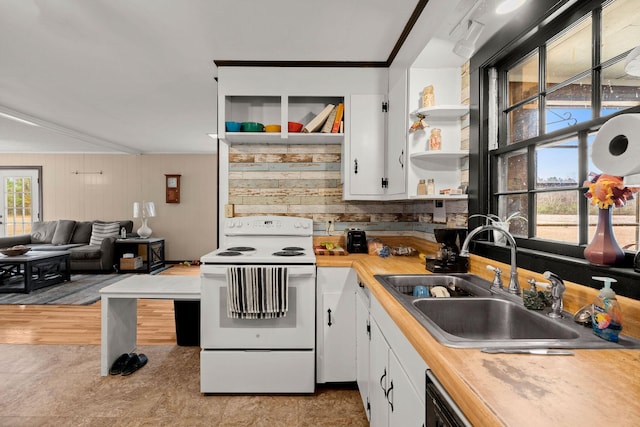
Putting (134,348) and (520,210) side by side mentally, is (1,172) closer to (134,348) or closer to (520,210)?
(134,348)

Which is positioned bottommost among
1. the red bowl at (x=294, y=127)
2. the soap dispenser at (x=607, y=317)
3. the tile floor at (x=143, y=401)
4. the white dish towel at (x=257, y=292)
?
the tile floor at (x=143, y=401)

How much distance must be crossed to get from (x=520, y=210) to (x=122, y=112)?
444cm

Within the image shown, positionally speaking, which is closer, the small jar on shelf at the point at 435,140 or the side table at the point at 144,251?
the small jar on shelf at the point at 435,140

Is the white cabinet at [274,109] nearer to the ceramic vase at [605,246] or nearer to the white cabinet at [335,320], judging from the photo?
the white cabinet at [335,320]

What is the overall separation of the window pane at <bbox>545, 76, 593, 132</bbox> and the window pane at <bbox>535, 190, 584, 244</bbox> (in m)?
0.29

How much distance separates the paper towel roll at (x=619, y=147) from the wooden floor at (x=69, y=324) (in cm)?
336

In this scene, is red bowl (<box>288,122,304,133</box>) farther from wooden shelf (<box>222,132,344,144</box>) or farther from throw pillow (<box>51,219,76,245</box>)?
throw pillow (<box>51,219,76,245</box>)

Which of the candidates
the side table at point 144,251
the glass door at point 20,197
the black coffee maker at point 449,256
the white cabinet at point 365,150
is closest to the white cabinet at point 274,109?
the white cabinet at point 365,150

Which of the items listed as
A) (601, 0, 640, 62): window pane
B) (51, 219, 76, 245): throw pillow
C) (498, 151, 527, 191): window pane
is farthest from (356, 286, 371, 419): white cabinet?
(51, 219, 76, 245): throw pillow

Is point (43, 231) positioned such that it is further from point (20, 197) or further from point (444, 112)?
point (444, 112)

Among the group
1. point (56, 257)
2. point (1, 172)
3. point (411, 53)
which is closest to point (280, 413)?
point (411, 53)

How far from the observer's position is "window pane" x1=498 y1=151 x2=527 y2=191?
5.85 ft

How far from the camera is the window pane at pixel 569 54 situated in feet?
4.49

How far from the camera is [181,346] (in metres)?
3.11
